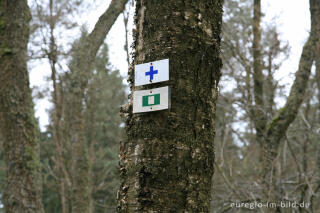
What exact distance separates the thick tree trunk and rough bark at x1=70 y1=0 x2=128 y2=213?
14.7 ft

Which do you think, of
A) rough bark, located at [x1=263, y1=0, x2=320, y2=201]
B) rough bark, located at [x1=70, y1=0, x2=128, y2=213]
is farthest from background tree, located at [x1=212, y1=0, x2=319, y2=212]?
rough bark, located at [x1=70, y1=0, x2=128, y2=213]

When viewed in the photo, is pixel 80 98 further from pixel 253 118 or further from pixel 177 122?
pixel 177 122

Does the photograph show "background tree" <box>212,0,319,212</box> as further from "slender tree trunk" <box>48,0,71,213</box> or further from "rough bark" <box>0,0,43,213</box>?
"slender tree trunk" <box>48,0,71,213</box>

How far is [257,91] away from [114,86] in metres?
8.95

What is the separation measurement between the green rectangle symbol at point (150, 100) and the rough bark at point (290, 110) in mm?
3471

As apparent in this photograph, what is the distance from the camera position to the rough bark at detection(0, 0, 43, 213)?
402cm

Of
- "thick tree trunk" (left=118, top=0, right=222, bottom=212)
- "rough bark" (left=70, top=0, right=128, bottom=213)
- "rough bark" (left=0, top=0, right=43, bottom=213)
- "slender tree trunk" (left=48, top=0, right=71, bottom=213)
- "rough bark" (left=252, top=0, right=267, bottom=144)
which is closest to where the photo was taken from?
"thick tree trunk" (left=118, top=0, right=222, bottom=212)

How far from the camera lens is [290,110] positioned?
459 centimetres

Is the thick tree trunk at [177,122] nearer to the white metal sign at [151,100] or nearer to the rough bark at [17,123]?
the white metal sign at [151,100]

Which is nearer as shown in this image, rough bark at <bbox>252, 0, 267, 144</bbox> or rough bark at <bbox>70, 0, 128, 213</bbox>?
rough bark at <bbox>252, 0, 267, 144</bbox>

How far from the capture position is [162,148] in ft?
4.63

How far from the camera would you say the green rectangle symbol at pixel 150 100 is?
4.83ft

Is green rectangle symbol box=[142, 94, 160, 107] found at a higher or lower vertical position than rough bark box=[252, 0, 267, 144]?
lower

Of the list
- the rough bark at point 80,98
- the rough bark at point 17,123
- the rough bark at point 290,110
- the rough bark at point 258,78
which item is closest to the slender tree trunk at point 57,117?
the rough bark at point 80,98
